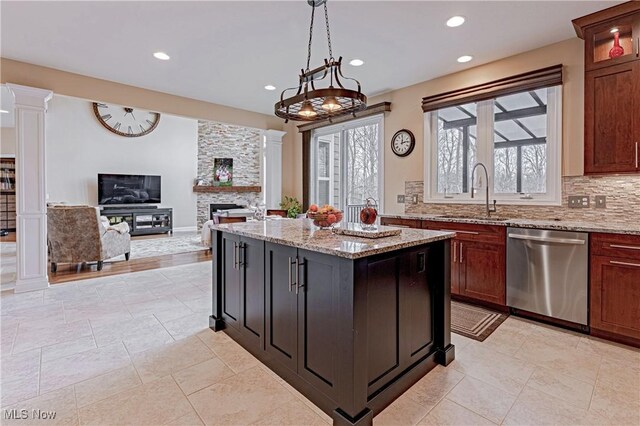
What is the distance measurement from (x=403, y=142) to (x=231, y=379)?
3.69 m

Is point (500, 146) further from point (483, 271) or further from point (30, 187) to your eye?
point (30, 187)

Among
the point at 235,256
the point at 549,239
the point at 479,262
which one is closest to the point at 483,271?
the point at 479,262

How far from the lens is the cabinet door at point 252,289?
7.53 ft

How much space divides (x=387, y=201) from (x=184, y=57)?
322cm

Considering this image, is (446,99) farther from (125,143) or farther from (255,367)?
(125,143)

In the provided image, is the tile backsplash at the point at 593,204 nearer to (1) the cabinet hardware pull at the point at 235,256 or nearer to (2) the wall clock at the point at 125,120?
(1) the cabinet hardware pull at the point at 235,256

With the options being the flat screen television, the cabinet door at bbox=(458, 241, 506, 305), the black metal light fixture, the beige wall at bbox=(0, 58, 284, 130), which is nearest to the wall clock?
the flat screen television

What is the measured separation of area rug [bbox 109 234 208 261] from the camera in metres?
6.35

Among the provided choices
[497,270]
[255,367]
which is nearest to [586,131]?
[497,270]

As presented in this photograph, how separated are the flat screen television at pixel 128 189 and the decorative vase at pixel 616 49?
9565mm

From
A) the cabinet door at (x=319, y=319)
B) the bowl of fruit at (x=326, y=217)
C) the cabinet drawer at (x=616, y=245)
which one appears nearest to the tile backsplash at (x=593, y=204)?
the cabinet drawer at (x=616, y=245)

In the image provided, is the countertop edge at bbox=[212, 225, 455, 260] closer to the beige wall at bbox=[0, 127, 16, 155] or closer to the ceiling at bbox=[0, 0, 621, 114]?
the ceiling at bbox=[0, 0, 621, 114]

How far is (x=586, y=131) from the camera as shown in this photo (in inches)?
113
